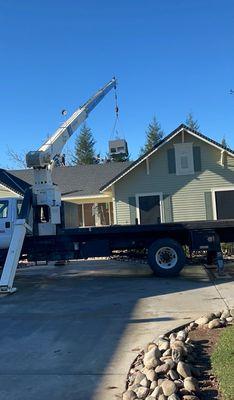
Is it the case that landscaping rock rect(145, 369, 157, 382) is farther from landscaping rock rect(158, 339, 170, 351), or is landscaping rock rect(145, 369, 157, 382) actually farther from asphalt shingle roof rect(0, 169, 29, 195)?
asphalt shingle roof rect(0, 169, 29, 195)

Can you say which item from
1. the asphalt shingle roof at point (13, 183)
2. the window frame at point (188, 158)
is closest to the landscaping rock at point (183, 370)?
the window frame at point (188, 158)

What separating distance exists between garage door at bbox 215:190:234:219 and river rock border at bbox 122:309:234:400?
1630 cm

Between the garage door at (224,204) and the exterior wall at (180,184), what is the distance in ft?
1.07

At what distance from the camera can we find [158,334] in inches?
295

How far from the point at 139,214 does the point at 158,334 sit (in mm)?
16026

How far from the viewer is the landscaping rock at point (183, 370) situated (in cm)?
535

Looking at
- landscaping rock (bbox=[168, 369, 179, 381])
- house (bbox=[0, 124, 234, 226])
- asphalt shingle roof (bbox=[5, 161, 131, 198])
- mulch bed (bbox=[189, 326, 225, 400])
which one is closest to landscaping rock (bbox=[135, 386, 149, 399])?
landscaping rock (bbox=[168, 369, 179, 381])

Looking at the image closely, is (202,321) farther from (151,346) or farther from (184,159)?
(184,159)

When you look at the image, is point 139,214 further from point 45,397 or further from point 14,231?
point 45,397

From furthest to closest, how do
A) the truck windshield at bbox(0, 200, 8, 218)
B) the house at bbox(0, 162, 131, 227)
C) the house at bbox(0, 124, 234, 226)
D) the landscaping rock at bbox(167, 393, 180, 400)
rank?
the house at bbox(0, 162, 131, 227)
the house at bbox(0, 124, 234, 226)
the truck windshield at bbox(0, 200, 8, 218)
the landscaping rock at bbox(167, 393, 180, 400)

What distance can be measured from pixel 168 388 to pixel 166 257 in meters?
9.73

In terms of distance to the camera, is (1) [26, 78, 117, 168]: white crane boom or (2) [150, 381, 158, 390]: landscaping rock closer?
(2) [150, 381, 158, 390]: landscaping rock

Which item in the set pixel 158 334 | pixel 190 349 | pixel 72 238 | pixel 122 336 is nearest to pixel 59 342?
pixel 122 336

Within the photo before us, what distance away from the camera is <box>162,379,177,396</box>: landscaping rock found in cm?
482
